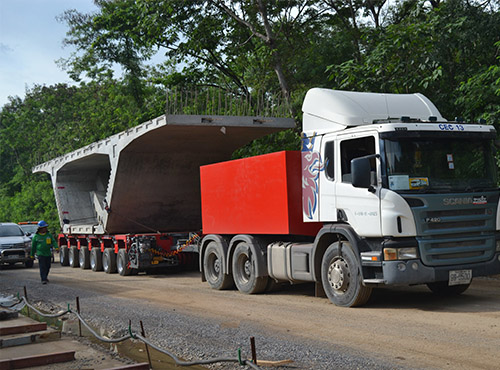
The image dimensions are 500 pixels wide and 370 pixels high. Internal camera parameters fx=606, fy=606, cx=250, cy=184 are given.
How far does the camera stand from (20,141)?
52.4 metres

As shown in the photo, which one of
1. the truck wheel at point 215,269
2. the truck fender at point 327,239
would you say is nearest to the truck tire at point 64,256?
the truck wheel at point 215,269

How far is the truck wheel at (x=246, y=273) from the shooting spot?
11711mm

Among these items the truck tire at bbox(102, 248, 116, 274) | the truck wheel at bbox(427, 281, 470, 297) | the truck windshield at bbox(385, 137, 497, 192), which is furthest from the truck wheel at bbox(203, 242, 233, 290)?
the truck tire at bbox(102, 248, 116, 274)

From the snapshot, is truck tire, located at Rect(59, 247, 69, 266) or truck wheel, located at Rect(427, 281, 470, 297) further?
truck tire, located at Rect(59, 247, 69, 266)

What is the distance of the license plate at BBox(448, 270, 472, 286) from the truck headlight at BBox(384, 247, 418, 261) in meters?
0.70

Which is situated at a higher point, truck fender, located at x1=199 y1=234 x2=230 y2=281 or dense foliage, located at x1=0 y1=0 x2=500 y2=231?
dense foliage, located at x1=0 y1=0 x2=500 y2=231

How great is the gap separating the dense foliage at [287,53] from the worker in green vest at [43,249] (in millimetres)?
5743

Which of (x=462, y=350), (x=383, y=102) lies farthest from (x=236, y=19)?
(x=462, y=350)

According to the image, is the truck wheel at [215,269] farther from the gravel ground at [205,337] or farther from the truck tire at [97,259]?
the truck tire at [97,259]

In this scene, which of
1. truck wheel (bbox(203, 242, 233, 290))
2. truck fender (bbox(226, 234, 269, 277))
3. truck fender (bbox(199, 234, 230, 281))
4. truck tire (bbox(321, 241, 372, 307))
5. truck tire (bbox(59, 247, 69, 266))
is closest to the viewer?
truck tire (bbox(321, 241, 372, 307))

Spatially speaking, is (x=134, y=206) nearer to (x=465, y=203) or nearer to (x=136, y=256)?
(x=136, y=256)

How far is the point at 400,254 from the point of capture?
874cm

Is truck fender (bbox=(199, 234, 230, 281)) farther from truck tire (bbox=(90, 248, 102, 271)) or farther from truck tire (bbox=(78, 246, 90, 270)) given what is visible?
truck tire (bbox=(78, 246, 90, 270))

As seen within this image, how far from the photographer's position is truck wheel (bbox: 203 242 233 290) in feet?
41.9
